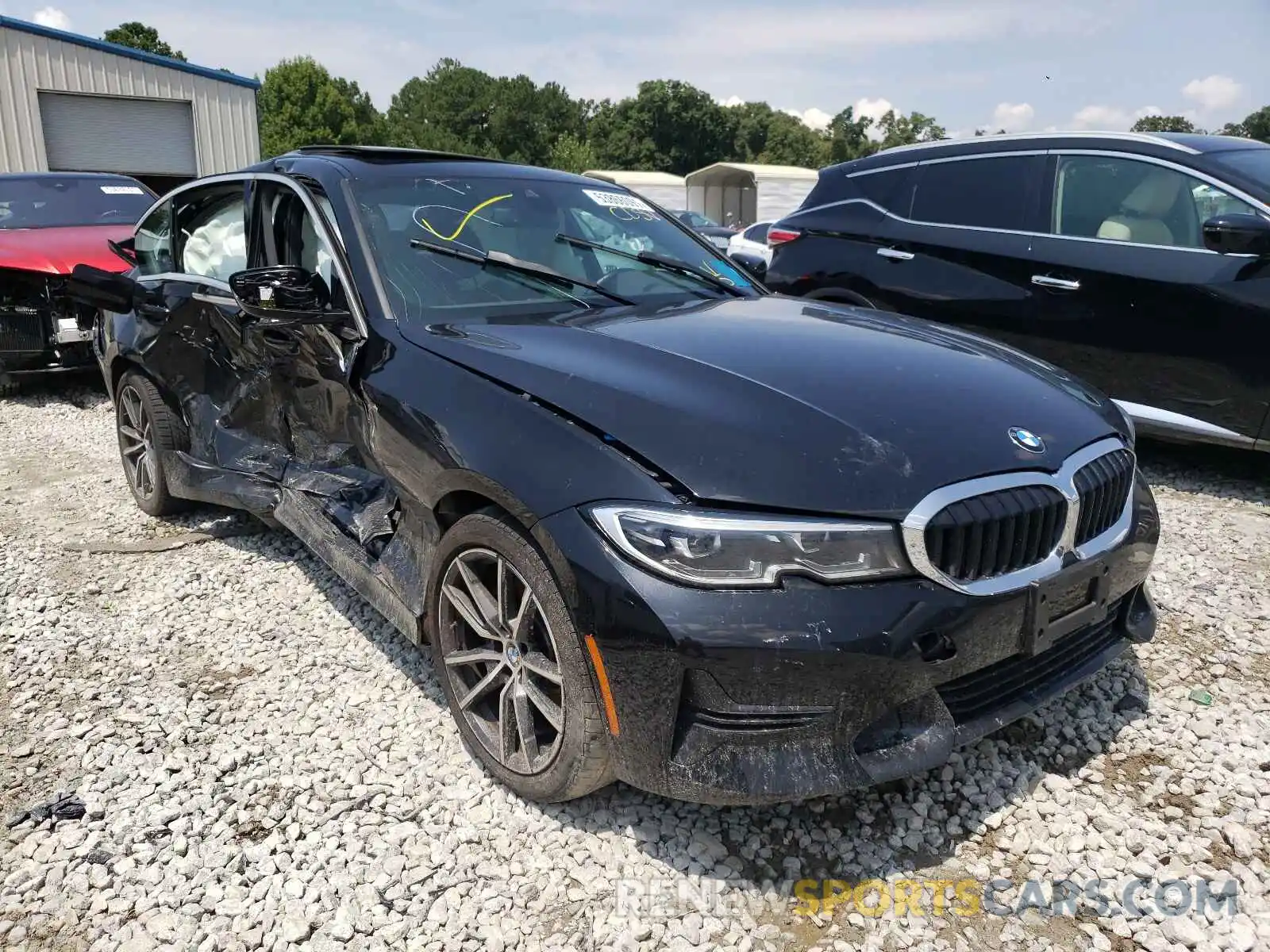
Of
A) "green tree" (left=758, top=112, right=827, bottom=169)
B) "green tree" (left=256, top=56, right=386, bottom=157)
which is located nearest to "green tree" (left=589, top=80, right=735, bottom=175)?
"green tree" (left=758, top=112, right=827, bottom=169)

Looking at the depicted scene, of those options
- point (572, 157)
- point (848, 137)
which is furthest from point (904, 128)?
point (572, 157)

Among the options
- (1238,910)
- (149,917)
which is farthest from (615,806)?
(1238,910)

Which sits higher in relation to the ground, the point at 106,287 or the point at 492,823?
the point at 106,287

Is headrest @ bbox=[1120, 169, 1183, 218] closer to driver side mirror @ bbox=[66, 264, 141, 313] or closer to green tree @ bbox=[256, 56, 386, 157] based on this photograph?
driver side mirror @ bbox=[66, 264, 141, 313]

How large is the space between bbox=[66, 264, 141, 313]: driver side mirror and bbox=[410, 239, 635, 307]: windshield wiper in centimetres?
227

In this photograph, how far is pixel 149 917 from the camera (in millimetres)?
2143

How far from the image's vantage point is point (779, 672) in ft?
6.22

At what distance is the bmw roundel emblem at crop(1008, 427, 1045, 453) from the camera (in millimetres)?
2199

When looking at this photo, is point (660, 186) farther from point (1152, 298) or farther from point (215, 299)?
point (215, 299)

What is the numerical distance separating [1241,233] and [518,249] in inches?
135

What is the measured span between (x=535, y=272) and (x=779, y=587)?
63.6 inches

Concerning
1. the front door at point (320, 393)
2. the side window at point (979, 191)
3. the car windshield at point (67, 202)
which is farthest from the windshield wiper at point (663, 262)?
the car windshield at point (67, 202)

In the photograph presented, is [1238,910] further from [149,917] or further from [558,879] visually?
[149,917]

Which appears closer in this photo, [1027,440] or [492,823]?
[1027,440]
